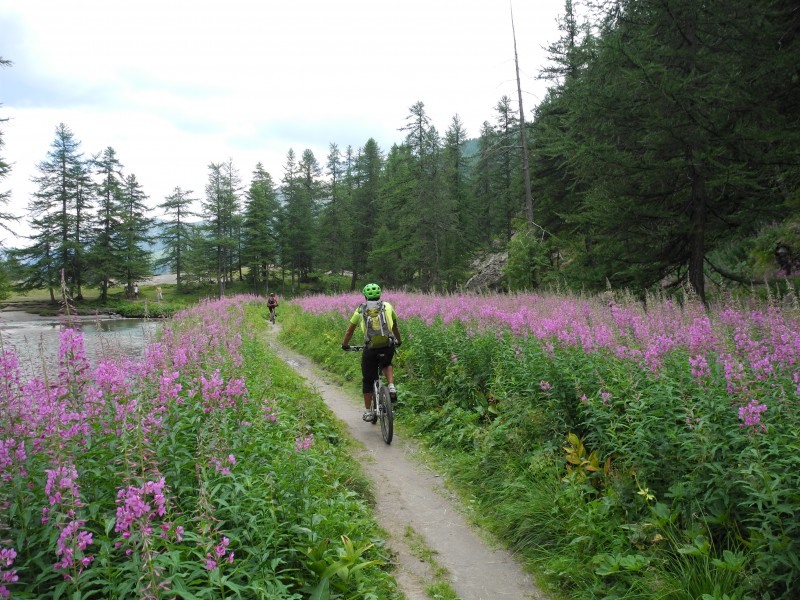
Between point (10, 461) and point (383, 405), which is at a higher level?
point (10, 461)

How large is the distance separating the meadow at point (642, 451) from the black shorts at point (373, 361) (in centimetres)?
131

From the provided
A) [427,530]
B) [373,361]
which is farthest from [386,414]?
[427,530]

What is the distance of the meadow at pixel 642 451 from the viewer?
2977 millimetres

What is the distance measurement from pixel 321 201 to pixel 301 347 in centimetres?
5053

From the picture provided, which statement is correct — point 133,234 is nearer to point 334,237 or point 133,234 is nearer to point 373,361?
point 334,237

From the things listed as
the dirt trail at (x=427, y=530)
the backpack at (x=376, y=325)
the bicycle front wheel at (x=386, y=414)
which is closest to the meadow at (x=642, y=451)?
the dirt trail at (x=427, y=530)

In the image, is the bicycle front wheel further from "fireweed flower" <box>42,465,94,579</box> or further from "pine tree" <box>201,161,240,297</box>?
"pine tree" <box>201,161,240,297</box>

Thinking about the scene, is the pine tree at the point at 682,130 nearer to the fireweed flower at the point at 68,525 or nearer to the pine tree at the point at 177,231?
the fireweed flower at the point at 68,525

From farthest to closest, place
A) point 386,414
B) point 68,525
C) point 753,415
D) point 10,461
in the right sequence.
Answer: point 386,414 → point 753,415 → point 10,461 → point 68,525

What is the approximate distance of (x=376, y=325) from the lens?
709 cm

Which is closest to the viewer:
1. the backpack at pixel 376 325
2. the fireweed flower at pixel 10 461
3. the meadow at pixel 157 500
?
the meadow at pixel 157 500

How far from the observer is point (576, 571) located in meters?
3.70

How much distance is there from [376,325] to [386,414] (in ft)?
4.82

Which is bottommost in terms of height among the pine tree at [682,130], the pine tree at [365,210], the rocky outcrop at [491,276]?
the rocky outcrop at [491,276]
